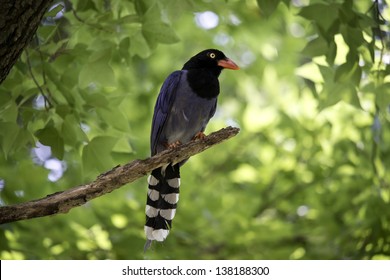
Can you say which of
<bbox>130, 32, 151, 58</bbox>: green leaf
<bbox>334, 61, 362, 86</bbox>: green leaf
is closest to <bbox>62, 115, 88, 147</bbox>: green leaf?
<bbox>130, 32, 151, 58</bbox>: green leaf

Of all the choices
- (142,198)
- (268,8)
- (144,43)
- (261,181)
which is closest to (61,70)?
(144,43)

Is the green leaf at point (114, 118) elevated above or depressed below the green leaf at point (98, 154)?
above

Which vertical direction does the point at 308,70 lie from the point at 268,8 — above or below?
above

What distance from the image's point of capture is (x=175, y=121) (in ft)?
18.4

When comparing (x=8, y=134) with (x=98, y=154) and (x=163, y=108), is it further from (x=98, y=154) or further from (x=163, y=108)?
(x=163, y=108)

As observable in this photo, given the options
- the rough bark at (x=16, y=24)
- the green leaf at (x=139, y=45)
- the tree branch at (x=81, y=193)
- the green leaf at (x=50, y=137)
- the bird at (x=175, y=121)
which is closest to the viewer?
the rough bark at (x=16, y=24)

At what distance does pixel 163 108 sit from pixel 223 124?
2954mm

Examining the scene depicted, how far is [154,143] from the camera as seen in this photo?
5.57 meters

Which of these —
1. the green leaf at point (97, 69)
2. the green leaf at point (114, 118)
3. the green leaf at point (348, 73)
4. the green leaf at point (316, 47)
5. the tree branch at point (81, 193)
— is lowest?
the tree branch at point (81, 193)

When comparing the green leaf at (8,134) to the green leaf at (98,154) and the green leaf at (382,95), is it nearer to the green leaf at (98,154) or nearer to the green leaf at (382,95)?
the green leaf at (98,154)

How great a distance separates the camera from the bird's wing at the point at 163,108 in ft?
18.2

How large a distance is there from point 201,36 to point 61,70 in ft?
13.6

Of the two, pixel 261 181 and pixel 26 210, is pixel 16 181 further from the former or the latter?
pixel 261 181

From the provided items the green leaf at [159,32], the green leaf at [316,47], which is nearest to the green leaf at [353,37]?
the green leaf at [316,47]
